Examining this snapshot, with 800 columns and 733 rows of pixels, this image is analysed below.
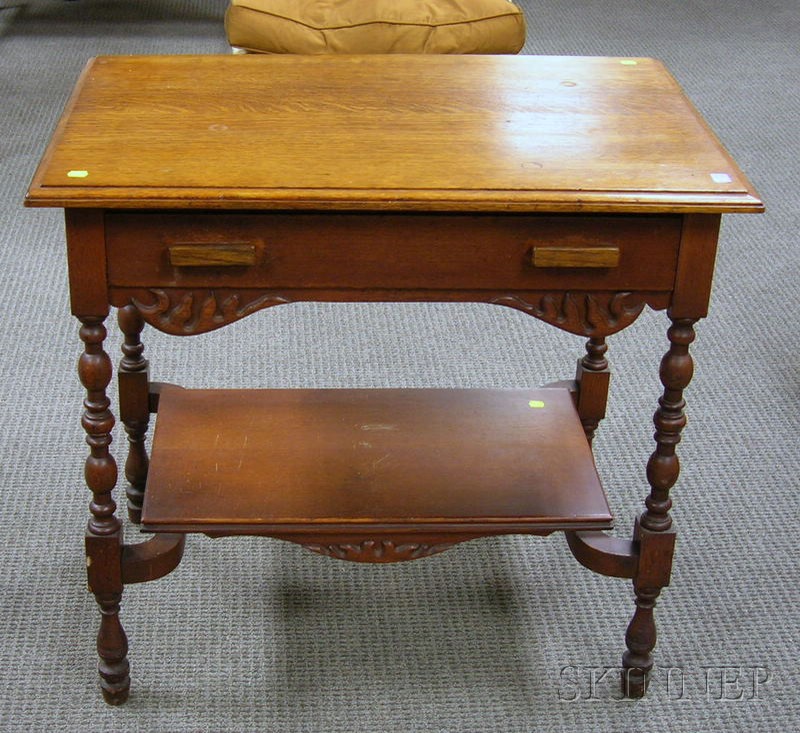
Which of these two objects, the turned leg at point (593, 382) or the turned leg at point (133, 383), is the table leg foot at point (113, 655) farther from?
the turned leg at point (593, 382)

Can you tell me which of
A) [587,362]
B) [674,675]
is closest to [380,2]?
[587,362]

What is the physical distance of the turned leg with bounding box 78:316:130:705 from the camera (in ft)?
5.18

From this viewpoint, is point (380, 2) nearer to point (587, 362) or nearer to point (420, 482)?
point (587, 362)

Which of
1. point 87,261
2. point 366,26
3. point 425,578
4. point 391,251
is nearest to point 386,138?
point 391,251

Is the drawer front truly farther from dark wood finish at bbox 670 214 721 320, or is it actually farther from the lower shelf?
the lower shelf

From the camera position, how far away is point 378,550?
1.74m

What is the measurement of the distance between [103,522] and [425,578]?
1.89 ft

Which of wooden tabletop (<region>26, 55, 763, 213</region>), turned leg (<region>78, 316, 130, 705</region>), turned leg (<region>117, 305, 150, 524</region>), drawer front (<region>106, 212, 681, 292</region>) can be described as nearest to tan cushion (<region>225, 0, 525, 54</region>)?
wooden tabletop (<region>26, 55, 763, 213</region>)

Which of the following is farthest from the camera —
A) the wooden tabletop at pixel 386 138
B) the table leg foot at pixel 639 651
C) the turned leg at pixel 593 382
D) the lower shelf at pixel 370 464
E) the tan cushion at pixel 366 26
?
the tan cushion at pixel 366 26

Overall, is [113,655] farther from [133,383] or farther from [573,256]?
[573,256]

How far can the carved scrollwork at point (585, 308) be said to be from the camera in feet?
5.16

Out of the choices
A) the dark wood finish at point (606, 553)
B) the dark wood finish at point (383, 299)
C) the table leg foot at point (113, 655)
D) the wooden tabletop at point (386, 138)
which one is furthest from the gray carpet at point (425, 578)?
the wooden tabletop at point (386, 138)

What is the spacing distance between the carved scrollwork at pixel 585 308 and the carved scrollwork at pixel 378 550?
36 centimetres

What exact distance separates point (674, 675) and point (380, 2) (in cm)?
167
